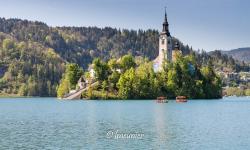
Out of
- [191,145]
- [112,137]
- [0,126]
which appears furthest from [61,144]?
[0,126]

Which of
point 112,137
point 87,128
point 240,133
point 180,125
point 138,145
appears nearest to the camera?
point 138,145

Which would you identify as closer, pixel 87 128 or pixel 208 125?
pixel 87 128

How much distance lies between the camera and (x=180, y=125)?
3204 inches

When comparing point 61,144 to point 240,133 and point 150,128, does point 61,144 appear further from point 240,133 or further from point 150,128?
point 240,133

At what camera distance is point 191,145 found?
57281 millimetres

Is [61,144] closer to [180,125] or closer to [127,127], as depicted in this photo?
[127,127]

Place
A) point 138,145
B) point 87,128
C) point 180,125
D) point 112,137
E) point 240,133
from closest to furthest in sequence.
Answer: point 138,145
point 112,137
point 240,133
point 87,128
point 180,125

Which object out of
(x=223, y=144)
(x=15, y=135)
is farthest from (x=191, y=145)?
(x=15, y=135)

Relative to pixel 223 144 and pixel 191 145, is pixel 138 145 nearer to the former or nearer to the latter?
pixel 191 145

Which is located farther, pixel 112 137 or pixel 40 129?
pixel 40 129

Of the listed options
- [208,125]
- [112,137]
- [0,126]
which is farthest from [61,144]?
[208,125]

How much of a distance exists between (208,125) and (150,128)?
37.3ft

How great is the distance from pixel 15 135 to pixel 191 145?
918 inches

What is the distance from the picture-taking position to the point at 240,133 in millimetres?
69875
